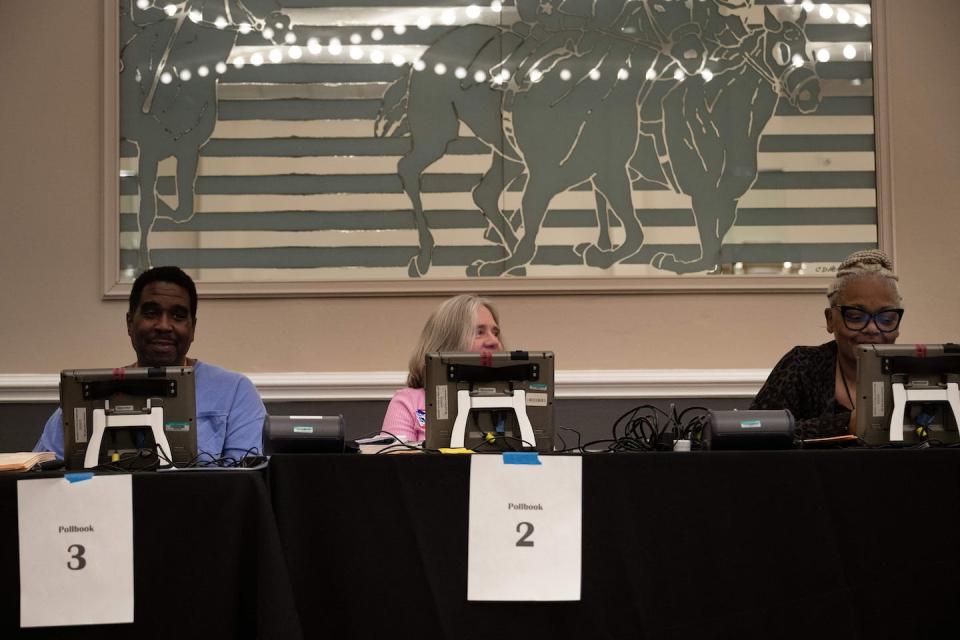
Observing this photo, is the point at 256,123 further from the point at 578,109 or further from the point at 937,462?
the point at 937,462

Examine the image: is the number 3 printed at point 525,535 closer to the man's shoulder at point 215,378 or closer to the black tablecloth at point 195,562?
the black tablecloth at point 195,562

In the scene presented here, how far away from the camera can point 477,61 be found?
375cm

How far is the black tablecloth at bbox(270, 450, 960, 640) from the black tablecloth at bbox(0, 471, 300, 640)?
0.08 metres

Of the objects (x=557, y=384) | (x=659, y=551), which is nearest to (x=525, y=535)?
(x=659, y=551)

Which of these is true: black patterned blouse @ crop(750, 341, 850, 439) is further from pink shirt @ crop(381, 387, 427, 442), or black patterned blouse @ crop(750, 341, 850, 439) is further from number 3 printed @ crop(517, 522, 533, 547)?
number 3 printed @ crop(517, 522, 533, 547)

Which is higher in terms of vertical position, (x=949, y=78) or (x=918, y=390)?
(x=949, y=78)

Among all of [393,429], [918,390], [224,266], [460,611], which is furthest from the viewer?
[224,266]

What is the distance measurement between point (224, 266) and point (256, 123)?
20.6 inches

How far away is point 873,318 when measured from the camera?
278 centimetres

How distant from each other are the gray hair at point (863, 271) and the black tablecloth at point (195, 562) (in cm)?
177

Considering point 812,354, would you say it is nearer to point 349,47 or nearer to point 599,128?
point 599,128

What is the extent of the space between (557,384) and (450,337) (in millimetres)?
653

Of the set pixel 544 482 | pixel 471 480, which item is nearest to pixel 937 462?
pixel 544 482

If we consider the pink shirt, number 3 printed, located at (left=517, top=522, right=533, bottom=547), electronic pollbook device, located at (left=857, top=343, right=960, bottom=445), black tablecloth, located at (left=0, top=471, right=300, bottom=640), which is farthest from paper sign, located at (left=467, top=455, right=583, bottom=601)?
the pink shirt
